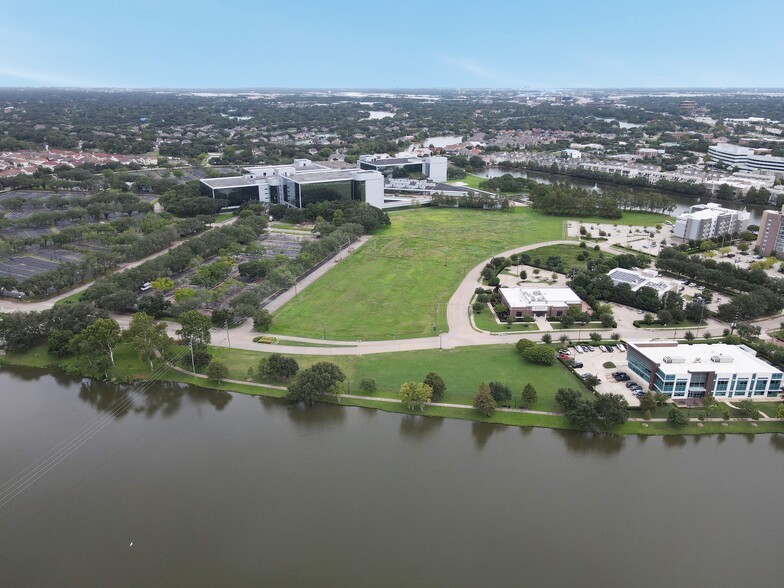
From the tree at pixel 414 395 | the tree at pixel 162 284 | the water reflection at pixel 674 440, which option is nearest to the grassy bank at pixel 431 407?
the water reflection at pixel 674 440

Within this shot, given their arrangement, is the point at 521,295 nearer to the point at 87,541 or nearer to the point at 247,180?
the point at 87,541

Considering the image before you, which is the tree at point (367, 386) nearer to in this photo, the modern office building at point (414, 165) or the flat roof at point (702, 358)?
the flat roof at point (702, 358)

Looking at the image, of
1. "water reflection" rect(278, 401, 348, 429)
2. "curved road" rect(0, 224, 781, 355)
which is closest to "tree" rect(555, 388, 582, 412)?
"curved road" rect(0, 224, 781, 355)

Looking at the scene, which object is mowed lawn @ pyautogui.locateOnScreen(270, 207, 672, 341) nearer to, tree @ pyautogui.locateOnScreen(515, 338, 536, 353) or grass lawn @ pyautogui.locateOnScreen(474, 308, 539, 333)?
grass lawn @ pyautogui.locateOnScreen(474, 308, 539, 333)

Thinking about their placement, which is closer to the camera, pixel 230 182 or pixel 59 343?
pixel 59 343

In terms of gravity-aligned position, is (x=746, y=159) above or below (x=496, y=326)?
above

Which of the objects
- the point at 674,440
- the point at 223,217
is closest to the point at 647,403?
the point at 674,440

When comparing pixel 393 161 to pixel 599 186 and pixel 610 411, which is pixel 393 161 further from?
pixel 610 411
